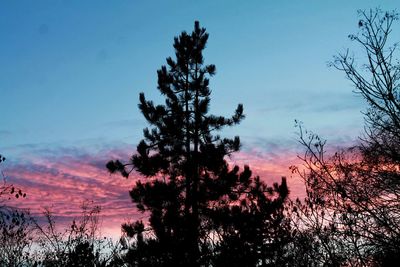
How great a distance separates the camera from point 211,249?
11430 millimetres

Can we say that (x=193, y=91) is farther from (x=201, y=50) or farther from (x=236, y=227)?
(x=236, y=227)

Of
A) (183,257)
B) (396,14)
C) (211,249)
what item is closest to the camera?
(396,14)

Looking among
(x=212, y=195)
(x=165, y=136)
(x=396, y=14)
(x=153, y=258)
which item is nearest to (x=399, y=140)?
(x=396, y=14)

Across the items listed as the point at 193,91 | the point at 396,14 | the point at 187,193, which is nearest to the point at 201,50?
the point at 193,91

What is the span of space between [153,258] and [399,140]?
39.9 ft

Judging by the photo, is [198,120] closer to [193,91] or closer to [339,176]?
[193,91]

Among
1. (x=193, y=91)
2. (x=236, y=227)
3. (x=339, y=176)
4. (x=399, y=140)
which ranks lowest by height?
(x=236, y=227)

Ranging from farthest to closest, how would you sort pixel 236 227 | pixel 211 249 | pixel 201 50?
pixel 201 50, pixel 236 227, pixel 211 249

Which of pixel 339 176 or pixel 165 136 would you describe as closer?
pixel 339 176

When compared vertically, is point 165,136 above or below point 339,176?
above

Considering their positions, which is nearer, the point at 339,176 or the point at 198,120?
the point at 339,176

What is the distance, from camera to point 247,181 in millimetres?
22453

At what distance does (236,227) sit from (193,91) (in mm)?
12188

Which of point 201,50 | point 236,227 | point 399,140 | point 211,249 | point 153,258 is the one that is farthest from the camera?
point 201,50
